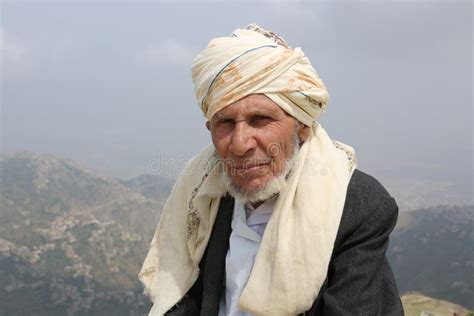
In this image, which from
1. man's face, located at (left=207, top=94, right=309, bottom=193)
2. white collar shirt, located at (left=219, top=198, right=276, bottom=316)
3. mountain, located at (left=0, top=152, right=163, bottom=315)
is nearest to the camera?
man's face, located at (left=207, top=94, right=309, bottom=193)

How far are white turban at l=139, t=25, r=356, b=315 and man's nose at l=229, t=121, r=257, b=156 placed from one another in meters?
0.17

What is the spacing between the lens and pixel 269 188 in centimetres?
232

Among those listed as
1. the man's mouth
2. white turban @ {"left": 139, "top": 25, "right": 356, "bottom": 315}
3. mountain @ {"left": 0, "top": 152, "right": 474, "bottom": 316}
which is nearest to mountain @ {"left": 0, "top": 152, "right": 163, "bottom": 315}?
mountain @ {"left": 0, "top": 152, "right": 474, "bottom": 316}

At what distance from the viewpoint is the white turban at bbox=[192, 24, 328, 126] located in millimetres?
2307

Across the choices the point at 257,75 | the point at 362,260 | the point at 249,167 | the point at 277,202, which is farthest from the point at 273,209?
the point at 257,75

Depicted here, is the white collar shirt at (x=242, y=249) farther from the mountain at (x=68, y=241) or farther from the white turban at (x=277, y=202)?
the mountain at (x=68, y=241)

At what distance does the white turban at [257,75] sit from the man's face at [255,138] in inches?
2.0

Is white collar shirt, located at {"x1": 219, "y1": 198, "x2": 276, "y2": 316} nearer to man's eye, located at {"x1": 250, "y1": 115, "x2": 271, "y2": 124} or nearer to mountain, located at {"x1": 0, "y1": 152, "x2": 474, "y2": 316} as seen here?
man's eye, located at {"x1": 250, "y1": 115, "x2": 271, "y2": 124}

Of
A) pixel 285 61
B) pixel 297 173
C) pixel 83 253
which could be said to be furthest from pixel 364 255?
pixel 83 253

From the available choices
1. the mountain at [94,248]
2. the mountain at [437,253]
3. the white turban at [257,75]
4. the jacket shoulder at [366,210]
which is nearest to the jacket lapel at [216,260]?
the white turban at [257,75]

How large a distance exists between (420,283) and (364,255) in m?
85.0

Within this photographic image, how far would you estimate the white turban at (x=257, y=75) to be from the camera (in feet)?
7.57

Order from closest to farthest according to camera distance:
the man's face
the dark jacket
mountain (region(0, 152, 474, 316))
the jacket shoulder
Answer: the dark jacket → the jacket shoulder → the man's face → mountain (region(0, 152, 474, 316))

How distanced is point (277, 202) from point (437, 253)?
9980 centimetres
